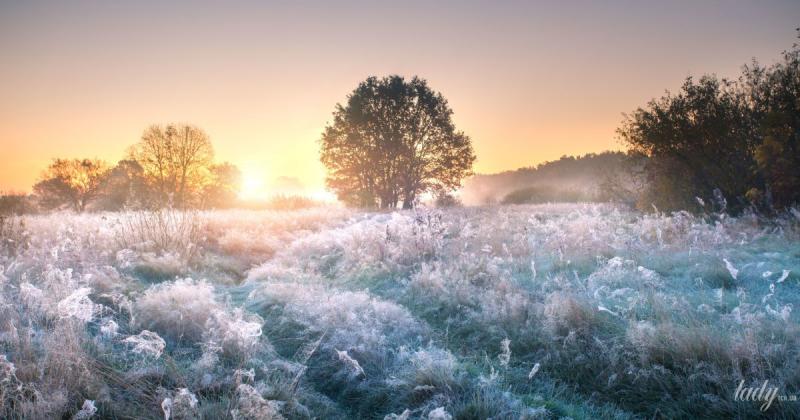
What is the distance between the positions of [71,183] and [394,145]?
30.9 metres

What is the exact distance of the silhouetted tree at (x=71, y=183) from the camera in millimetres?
36594

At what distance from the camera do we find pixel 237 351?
3795mm

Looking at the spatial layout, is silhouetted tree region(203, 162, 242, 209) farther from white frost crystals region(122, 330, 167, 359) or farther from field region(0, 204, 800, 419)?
white frost crystals region(122, 330, 167, 359)

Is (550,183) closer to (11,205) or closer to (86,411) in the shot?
(11,205)

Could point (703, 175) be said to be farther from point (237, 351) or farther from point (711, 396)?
point (237, 351)

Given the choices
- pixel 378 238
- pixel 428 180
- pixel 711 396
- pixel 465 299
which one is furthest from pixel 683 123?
pixel 428 180

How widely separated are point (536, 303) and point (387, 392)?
2.23m

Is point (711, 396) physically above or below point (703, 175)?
below

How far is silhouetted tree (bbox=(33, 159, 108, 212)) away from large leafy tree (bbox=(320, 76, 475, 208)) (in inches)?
981

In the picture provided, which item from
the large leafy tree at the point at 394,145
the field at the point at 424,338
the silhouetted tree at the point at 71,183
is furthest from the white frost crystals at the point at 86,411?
the silhouetted tree at the point at 71,183

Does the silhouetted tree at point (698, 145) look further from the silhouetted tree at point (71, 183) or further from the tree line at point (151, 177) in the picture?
the silhouetted tree at point (71, 183)

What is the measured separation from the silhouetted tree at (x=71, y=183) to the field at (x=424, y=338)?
36.5 m

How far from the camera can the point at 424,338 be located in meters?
4.57

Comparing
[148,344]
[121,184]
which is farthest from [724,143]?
[121,184]
